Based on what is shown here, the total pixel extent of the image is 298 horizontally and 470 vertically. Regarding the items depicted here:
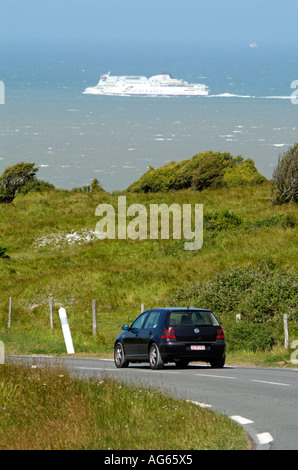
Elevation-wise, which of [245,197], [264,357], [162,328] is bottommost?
[264,357]

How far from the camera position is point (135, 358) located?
19.3 meters

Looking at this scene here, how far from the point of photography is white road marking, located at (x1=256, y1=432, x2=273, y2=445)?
9.39 m

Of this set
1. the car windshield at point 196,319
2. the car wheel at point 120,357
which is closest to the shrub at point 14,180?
the car wheel at point 120,357

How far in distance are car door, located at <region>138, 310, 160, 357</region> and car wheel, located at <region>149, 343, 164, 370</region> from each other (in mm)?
158

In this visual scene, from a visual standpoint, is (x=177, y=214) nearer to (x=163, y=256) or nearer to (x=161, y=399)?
(x=163, y=256)

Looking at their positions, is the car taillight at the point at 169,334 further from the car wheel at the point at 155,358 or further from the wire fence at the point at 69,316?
the wire fence at the point at 69,316

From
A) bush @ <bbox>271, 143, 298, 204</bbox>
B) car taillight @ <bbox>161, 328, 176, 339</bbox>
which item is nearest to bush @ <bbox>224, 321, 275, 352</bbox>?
car taillight @ <bbox>161, 328, 176, 339</bbox>

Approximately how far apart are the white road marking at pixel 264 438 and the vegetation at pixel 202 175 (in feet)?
196

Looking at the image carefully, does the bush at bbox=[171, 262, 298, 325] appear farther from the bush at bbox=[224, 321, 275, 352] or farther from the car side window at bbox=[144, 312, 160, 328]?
the car side window at bbox=[144, 312, 160, 328]

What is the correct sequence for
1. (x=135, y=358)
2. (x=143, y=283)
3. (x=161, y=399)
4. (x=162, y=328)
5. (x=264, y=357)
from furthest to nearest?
(x=143, y=283) → (x=264, y=357) → (x=135, y=358) → (x=162, y=328) → (x=161, y=399)

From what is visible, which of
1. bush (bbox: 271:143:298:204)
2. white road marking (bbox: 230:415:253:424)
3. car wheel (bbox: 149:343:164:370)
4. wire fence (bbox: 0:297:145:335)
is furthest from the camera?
bush (bbox: 271:143:298:204)

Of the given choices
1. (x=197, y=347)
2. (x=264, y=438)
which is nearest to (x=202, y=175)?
(x=197, y=347)

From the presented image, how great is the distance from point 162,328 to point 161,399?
20.3 feet
